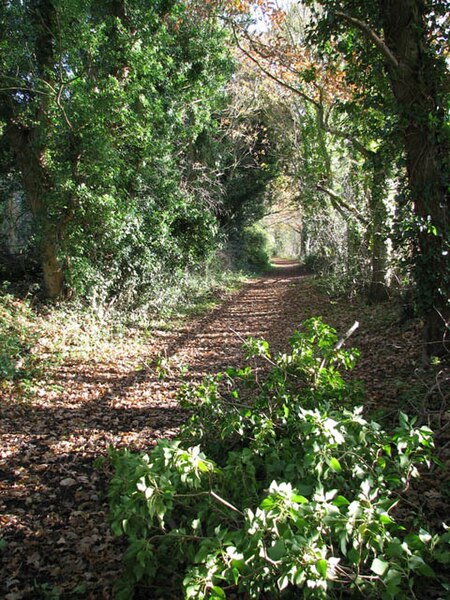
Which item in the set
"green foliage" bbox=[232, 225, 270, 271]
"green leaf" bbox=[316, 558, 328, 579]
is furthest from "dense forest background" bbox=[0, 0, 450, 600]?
"green foliage" bbox=[232, 225, 270, 271]

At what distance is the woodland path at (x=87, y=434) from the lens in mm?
3104

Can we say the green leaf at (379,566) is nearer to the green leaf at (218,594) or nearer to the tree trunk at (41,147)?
the green leaf at (218,594)

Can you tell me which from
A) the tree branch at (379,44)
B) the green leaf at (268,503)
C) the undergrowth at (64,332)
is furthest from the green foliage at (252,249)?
the green leaf at (268,503)

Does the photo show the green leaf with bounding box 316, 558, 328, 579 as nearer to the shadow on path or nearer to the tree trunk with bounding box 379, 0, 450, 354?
the shadow on path

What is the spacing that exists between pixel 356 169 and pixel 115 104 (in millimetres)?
7039

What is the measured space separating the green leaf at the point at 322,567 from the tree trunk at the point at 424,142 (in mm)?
4430

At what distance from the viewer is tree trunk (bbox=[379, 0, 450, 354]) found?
16.7 feet

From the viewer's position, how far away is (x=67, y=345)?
7.82 metres

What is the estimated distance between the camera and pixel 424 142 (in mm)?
5246

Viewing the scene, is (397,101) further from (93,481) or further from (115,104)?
(93,481)

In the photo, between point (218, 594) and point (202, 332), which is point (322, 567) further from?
point (202, 332)

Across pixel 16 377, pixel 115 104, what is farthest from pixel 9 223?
pixel 16 377

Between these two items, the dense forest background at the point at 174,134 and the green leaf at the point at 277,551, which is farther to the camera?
the dense forest background at the point at 174,134

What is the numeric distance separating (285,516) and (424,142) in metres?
5.23
